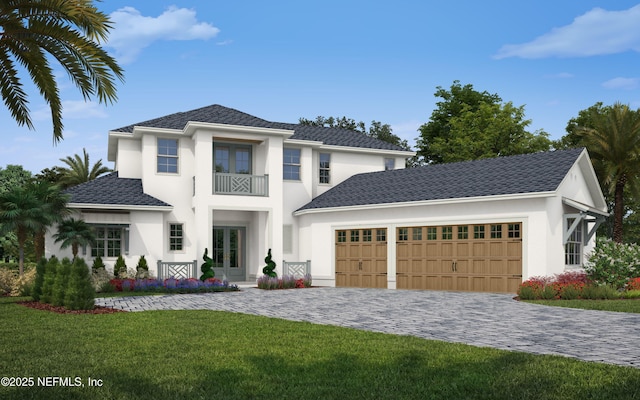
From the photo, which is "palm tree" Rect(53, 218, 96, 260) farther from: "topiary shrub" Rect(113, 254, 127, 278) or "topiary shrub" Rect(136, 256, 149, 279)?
"topiary shrub" Rect(136, 256, 149, 279)

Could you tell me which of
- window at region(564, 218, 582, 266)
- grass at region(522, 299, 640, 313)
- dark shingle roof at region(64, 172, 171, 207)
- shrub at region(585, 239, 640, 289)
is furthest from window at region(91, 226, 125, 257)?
shrub at region(585, 239, 640, 289)

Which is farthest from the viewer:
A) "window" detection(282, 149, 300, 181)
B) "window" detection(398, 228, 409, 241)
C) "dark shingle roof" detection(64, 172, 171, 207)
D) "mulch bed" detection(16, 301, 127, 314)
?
"window" detection(282, 149, 300, 181)

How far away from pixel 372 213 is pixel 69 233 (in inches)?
461

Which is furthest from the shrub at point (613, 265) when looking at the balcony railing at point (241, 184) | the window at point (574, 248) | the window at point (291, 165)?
the window at point (291, 165)

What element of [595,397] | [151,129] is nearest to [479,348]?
[595,397]

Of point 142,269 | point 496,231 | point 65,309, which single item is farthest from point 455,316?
point 142,269

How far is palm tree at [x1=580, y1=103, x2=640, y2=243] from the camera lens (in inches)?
1417

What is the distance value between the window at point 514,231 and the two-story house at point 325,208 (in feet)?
0.12

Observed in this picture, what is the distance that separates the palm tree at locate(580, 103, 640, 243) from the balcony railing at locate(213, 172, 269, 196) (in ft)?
67.4

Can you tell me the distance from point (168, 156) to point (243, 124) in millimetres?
3572

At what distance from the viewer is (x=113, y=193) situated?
86.3 ft

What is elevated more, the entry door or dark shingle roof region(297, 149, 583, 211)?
dark shingle roof region(297, 149, 583, 211)

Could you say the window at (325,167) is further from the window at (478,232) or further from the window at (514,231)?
the window at (514,231)

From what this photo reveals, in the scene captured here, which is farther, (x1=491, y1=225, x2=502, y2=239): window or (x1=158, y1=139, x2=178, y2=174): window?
(x1=158, y1=139, x2=178, y2=174): window
